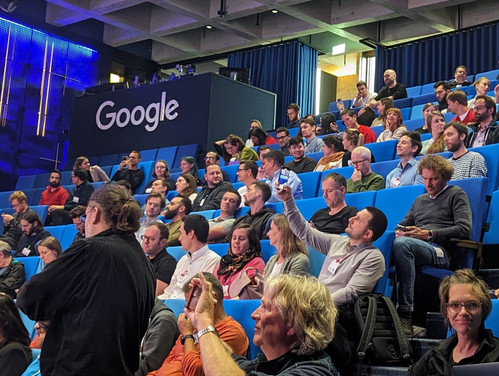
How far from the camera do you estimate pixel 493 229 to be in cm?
349

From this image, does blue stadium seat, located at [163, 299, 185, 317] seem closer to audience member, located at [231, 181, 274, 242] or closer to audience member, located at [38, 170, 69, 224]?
audience member, located at [231, 181, 274, 242]

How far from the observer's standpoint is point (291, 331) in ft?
5.36

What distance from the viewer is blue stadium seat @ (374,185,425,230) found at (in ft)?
12.2

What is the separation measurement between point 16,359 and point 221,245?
4.83ft

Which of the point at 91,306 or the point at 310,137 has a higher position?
the point at 310,137

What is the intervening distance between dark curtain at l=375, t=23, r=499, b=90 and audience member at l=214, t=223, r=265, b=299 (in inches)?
247

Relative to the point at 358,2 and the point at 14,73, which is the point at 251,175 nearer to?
the point at 358,2

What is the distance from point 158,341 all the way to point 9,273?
83.6 inches

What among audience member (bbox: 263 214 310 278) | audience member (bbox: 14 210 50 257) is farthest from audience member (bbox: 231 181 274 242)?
audience member (bbox: 14 210 50 257)

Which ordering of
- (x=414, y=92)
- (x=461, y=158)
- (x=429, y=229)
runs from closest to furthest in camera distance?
(x=429, y=229) < (x=461, y=158) < (x=414, y=92)

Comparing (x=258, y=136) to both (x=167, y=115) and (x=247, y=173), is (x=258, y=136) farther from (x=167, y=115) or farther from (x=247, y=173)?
(x=247, y=173)

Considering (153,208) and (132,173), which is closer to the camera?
(153,208)

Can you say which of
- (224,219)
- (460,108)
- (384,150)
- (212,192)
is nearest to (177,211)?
(224,219)

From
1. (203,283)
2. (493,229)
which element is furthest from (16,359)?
(493,229)
